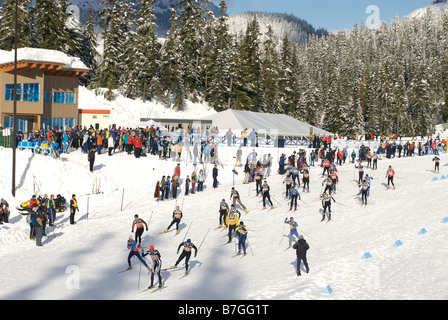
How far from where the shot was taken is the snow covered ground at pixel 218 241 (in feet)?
45.2

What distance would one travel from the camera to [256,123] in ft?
155

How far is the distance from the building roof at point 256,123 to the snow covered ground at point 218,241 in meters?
15.5

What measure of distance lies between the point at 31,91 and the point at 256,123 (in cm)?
2191

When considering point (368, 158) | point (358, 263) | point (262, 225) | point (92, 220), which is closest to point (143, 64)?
point (368, 158)

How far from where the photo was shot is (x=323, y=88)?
104 metres

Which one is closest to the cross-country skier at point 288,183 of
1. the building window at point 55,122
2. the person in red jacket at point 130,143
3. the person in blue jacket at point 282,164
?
the person in blue jacket at point 282,164

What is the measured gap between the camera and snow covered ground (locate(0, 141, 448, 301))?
13.8m

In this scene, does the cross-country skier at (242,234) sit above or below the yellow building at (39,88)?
below

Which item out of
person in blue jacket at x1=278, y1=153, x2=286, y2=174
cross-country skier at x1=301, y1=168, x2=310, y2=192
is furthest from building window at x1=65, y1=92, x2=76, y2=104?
cross-country skier at x1=301, y1=168, x2=310, y2=192

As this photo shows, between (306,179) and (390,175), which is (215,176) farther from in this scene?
(390,175)

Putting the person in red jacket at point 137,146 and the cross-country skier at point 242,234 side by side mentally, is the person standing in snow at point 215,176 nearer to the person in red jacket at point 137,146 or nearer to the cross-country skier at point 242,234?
the person in red jacket at point 137,146

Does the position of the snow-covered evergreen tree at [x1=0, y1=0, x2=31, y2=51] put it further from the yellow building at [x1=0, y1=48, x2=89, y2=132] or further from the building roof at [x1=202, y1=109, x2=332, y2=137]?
the building roof at [x1=202, y1=109, x2=332, y2=137]

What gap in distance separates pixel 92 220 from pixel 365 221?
13372mm

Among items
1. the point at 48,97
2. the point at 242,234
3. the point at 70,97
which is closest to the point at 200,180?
the point at 242,234
